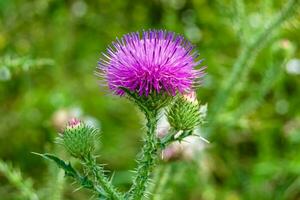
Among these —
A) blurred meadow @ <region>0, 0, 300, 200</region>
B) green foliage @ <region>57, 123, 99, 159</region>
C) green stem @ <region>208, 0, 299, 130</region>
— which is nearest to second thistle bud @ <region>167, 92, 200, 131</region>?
green foliage @ <region>57, 123, 99, 159</region>

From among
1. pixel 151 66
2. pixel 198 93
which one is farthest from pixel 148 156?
pixel 198 93

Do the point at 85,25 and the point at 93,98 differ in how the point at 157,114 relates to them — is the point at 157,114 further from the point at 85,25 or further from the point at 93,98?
the point at 85,25

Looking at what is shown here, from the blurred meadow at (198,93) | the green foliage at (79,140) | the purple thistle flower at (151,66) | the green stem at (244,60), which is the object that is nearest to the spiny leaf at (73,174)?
the green foliage at (79,140)

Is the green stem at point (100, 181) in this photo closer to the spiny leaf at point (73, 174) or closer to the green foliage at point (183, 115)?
the spiny leaf at point (73, 174)

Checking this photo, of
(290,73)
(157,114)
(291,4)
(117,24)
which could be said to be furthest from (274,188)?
(157,114)

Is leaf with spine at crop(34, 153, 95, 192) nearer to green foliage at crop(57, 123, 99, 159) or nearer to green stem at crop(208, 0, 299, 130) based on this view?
green foliage at crop(57, 123, 99, 159)

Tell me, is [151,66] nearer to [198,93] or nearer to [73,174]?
[73,174]
